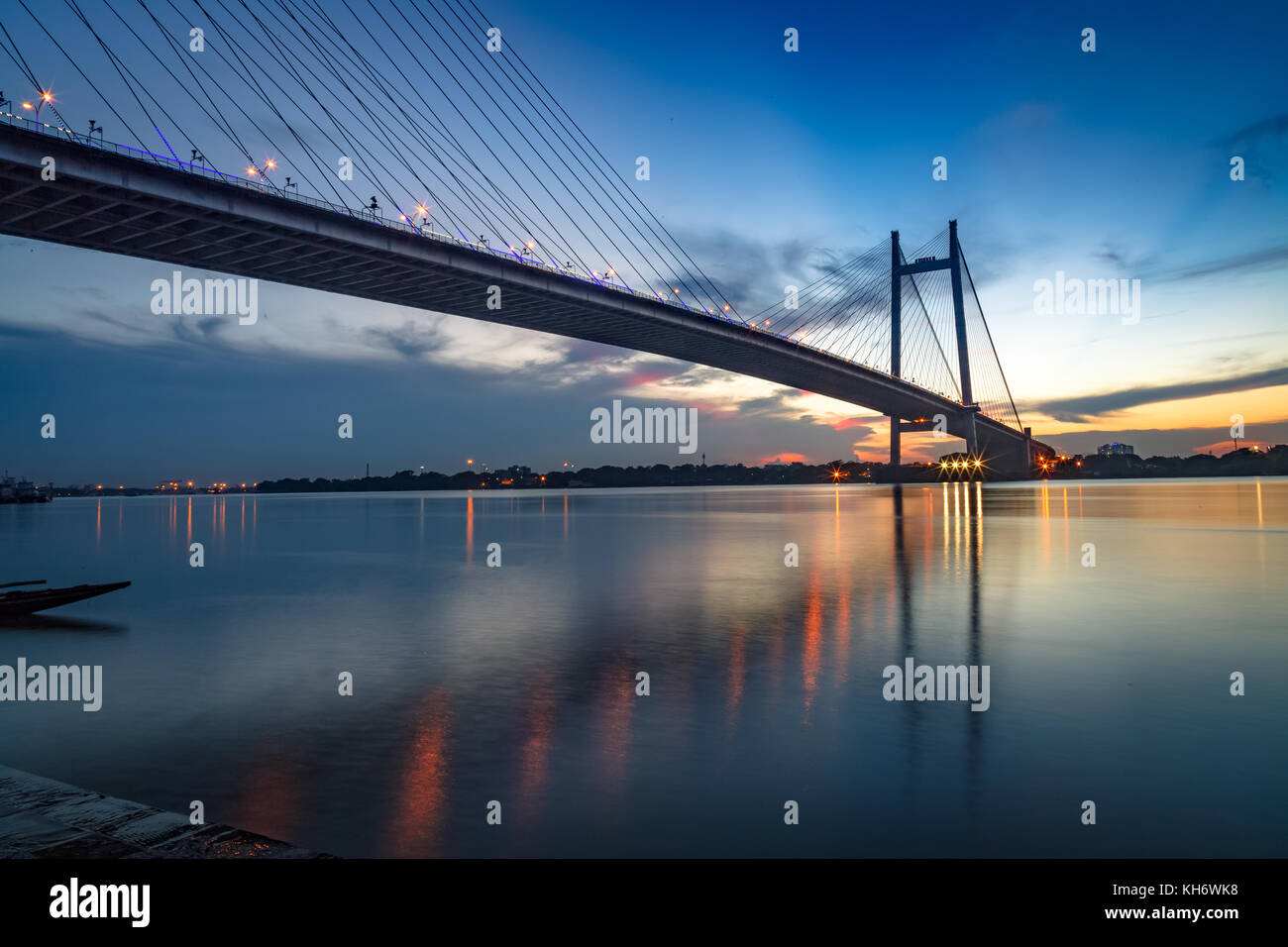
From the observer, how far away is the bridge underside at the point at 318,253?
2912 centimetres

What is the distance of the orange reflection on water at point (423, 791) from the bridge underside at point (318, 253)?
98.9 ft

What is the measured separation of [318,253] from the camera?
127ft

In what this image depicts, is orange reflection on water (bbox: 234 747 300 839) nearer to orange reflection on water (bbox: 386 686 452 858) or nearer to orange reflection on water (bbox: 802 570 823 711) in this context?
orange reflection on water (bbox: 386 686 452 858)

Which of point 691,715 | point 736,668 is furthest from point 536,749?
point 736,668

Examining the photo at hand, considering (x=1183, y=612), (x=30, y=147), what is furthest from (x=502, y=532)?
(x=1183, y=612)

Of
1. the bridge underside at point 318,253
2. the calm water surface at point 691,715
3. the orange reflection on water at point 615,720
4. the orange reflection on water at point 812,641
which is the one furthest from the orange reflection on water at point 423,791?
the bridge underside at point 318,253

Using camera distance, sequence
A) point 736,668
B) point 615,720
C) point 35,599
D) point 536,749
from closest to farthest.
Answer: point 536,749
point 615,720
point 736,668
point 35,599

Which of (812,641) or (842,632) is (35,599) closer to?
(812,641)

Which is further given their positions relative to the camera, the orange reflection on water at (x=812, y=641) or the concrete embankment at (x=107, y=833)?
the orange reflection on water at (x=812, y=641)

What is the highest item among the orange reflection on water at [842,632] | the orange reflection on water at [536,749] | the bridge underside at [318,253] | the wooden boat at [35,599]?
the bridge underside at [318,253]

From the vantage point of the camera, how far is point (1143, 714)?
7.12 meters

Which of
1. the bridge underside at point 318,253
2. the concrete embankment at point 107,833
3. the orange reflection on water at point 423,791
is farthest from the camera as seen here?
the bridge underside at point 318,253

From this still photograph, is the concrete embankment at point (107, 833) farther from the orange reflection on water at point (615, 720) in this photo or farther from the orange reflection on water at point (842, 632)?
the orange reflection on water at point (842, 632)

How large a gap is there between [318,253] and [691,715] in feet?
125
